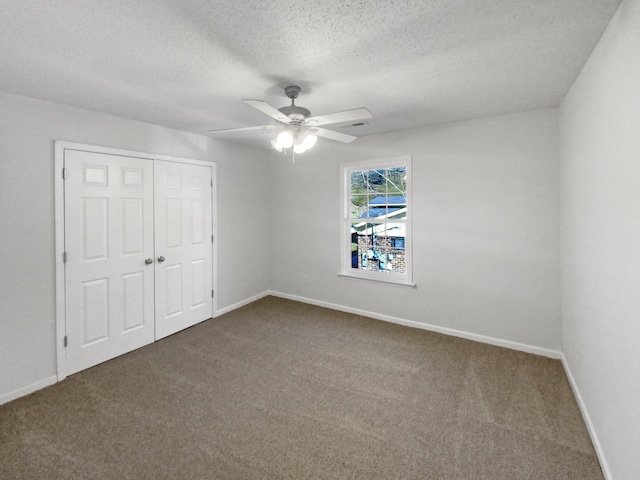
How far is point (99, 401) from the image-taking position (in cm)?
230

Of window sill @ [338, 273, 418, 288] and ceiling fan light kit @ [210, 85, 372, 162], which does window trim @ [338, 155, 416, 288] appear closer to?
window sill @ [338, 273, 418, 288]

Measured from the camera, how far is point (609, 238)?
162cm

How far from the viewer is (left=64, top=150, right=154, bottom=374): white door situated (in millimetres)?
2688

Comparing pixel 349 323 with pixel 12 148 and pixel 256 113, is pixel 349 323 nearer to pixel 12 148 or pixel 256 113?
pixel 256 113

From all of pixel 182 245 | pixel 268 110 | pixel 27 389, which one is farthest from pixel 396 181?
pixel 27 389

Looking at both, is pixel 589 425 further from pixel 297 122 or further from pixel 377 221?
pixel 297 122

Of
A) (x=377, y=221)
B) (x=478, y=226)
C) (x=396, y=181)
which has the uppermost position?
(x=396, y=181)

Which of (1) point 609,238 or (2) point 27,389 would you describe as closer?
(1) point 609,238

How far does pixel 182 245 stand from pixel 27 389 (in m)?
1.83

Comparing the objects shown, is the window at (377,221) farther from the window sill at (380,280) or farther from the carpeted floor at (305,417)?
the carpeted floor at (305,417)

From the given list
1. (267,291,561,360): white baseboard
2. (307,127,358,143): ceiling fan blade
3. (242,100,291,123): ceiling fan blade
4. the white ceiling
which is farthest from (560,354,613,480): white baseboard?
(242,100,291,123): ceiling fan blade

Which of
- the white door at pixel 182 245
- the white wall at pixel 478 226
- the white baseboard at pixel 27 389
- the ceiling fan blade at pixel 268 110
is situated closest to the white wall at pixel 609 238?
the white wall at pixel 478 226

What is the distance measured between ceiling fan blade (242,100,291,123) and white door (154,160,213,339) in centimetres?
197

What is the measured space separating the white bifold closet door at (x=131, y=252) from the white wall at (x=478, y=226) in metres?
1.92
